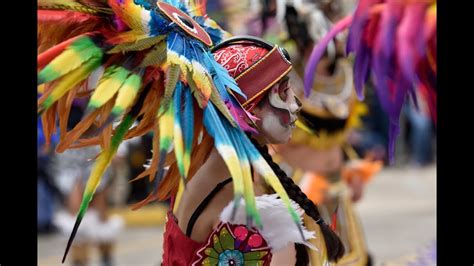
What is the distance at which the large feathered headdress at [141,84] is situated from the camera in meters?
2.50

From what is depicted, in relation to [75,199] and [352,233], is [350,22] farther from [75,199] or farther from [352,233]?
[75,199]

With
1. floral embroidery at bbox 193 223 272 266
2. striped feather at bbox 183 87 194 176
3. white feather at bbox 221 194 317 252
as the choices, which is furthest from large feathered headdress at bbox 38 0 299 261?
floral embroidery at bbox 193 223 272 266

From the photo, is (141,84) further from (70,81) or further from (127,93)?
(70,81)

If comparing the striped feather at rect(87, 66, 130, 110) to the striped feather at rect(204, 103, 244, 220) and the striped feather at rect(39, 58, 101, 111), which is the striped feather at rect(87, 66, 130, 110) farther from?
the striped feather at rect(204, 103, 244, 220)

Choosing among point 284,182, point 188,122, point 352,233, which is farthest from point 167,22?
point 352,233

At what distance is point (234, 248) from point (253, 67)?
560 millimetres

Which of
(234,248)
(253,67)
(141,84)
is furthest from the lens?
(253,67)

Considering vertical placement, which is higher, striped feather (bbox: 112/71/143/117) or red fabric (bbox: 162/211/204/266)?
striped feather (bbox: 112/71/143/117)

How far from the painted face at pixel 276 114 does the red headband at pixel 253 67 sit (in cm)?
4

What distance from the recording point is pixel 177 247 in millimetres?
2838

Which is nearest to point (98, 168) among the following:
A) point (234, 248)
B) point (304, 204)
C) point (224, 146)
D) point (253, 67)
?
point (224, 146)

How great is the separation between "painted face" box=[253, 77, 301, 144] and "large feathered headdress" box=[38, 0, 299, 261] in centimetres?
14

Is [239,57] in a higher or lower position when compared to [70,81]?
higher

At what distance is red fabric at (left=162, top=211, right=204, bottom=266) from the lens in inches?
110
